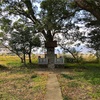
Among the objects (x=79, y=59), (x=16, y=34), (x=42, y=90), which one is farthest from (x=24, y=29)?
(x=42, y=90)

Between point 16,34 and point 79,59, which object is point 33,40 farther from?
point 79,59

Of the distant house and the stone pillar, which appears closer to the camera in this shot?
the stone pillar

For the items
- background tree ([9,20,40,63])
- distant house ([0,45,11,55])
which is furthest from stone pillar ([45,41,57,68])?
distant house ([0,45,11,55])

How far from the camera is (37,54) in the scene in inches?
891

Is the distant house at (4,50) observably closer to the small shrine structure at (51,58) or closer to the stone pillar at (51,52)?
the small shrine structure at (51,58)

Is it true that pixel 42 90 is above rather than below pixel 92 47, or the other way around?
below

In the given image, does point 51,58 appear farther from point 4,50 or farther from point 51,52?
point 4,50

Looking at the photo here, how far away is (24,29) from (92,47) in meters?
5.83

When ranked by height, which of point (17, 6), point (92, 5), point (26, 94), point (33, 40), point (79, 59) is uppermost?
point (17, 6)

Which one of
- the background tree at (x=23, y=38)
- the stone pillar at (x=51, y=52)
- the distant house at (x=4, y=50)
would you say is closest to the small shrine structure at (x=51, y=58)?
the stone pillar at (x=51, y=52)

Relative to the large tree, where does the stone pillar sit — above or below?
below

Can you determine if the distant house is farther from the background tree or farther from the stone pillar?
the stone pillar

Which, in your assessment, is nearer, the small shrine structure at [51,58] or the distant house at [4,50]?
the small shrine structure at [51,58]

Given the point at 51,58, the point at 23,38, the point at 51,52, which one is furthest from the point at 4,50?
the point at 51,58
